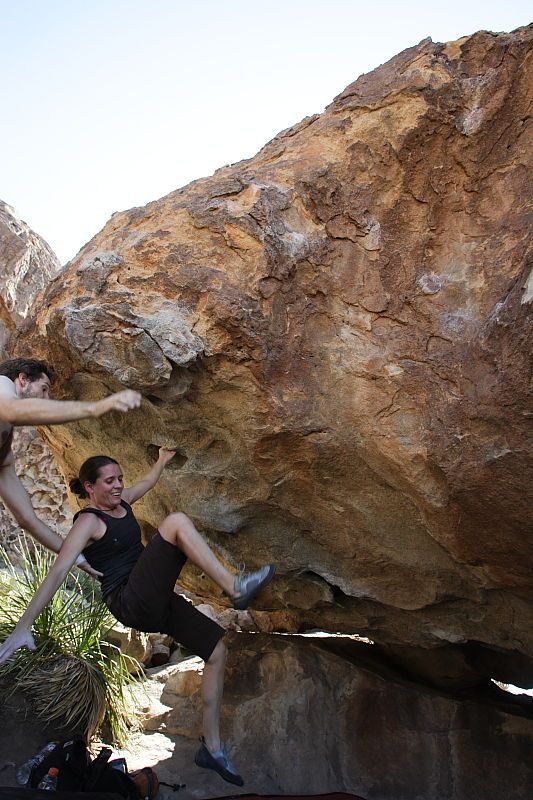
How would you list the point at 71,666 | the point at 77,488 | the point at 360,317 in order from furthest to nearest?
the point at 71,666
the point at 77,488
the point at 360,317

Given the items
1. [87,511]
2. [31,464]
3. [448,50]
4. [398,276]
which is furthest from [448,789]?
[31,464]

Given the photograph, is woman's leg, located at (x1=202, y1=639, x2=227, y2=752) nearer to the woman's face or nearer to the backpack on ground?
the backpack on ground

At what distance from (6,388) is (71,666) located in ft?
7.71

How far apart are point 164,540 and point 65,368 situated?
977mm

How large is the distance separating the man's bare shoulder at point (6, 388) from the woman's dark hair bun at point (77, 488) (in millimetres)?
1072

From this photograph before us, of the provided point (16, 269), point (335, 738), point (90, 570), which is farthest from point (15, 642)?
point (16, 269)

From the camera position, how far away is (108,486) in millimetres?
3770

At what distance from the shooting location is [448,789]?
423 cm

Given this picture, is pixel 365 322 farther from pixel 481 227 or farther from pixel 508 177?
pixel 508 177

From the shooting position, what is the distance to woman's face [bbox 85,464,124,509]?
12.4ft

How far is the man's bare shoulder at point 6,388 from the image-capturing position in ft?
10.5

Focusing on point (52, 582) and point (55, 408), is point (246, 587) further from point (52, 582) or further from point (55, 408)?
point (55, 408)

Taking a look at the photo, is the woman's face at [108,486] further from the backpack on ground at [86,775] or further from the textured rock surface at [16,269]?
the textured rock surface at [16,269]

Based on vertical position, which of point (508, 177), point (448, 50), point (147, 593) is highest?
A: point (448, 50)
